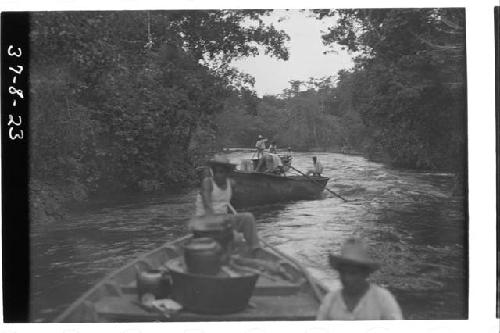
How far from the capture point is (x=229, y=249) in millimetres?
5008

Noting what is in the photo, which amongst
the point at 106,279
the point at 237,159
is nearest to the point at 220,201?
the point at 237,159

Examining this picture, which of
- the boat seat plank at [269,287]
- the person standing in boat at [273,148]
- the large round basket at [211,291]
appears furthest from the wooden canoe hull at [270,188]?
the large round basket at [211,291]

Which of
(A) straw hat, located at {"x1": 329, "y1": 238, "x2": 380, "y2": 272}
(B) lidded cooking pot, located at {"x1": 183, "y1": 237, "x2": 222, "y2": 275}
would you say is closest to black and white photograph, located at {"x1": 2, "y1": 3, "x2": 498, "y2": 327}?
(B) lidded cooking pot, located at {"x1": 183, "y1": 237, "x2": 222, "y2": 275}

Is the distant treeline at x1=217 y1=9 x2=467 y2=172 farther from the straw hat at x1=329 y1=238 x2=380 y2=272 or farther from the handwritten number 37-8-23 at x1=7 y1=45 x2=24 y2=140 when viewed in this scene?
the handwritten number 37-8-23 at x1=7 y1=45 x2=24 y2=140

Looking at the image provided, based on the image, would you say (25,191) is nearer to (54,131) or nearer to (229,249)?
(54,131)

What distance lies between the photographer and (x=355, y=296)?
424cm

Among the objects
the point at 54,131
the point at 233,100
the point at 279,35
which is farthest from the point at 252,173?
the point at 54,131

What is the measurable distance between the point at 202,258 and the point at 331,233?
120 cm

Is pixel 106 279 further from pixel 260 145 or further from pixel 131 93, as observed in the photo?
pixel 260 145

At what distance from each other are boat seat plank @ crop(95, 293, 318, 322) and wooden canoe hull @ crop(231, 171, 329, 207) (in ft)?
3.09

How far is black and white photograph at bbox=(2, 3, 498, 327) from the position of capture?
16.2 feet
